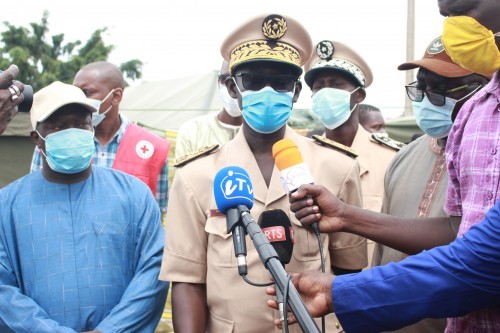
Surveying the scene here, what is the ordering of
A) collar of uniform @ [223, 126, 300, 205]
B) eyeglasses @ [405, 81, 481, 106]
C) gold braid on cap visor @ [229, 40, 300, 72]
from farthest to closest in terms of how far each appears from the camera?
eyeglasses @ [405, 81, 481, 106], gold braid on cap visor @ [229, 40, 300, 72], collar of uniform @ [223, 126, 300, 205]

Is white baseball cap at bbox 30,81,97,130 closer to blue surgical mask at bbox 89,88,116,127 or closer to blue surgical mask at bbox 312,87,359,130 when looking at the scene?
blue surgical mask at bbox 89,88,116,127

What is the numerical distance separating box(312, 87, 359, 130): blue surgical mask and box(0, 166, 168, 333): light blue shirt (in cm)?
185

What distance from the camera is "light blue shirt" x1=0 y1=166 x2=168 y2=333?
3031 mm

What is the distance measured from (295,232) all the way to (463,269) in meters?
0.94

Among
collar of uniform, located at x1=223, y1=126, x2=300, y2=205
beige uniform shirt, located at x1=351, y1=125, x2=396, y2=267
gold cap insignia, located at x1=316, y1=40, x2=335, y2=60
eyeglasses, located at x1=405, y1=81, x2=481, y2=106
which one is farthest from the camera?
gold cap insignia, located at x1=316, y1=40, x2=335, y2=60

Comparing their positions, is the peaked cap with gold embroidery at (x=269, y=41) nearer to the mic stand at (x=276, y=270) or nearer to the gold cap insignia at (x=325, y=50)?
the mic stand at (x=276, y=270)

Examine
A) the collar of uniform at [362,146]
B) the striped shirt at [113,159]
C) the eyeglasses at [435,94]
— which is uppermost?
the eyeglasses at [435,94]

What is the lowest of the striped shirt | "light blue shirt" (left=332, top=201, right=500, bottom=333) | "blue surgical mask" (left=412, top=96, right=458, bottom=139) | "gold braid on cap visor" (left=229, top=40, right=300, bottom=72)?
the striped shirt

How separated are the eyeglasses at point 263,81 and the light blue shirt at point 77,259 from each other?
0.95 meters

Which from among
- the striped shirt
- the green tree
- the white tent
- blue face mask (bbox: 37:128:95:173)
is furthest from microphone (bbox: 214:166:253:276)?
the green tree

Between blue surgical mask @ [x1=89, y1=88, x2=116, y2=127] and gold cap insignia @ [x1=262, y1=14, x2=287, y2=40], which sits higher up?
gold cap insignia @ [x1=262, y1=14, x2=287, y2=40]

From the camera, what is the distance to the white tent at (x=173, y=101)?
17.5 m

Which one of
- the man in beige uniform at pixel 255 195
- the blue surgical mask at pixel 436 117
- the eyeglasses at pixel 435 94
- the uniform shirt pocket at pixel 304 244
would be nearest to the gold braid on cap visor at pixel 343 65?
the eyeglasses at pixel 435 94

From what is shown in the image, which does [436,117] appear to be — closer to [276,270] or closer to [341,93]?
[341,93]
